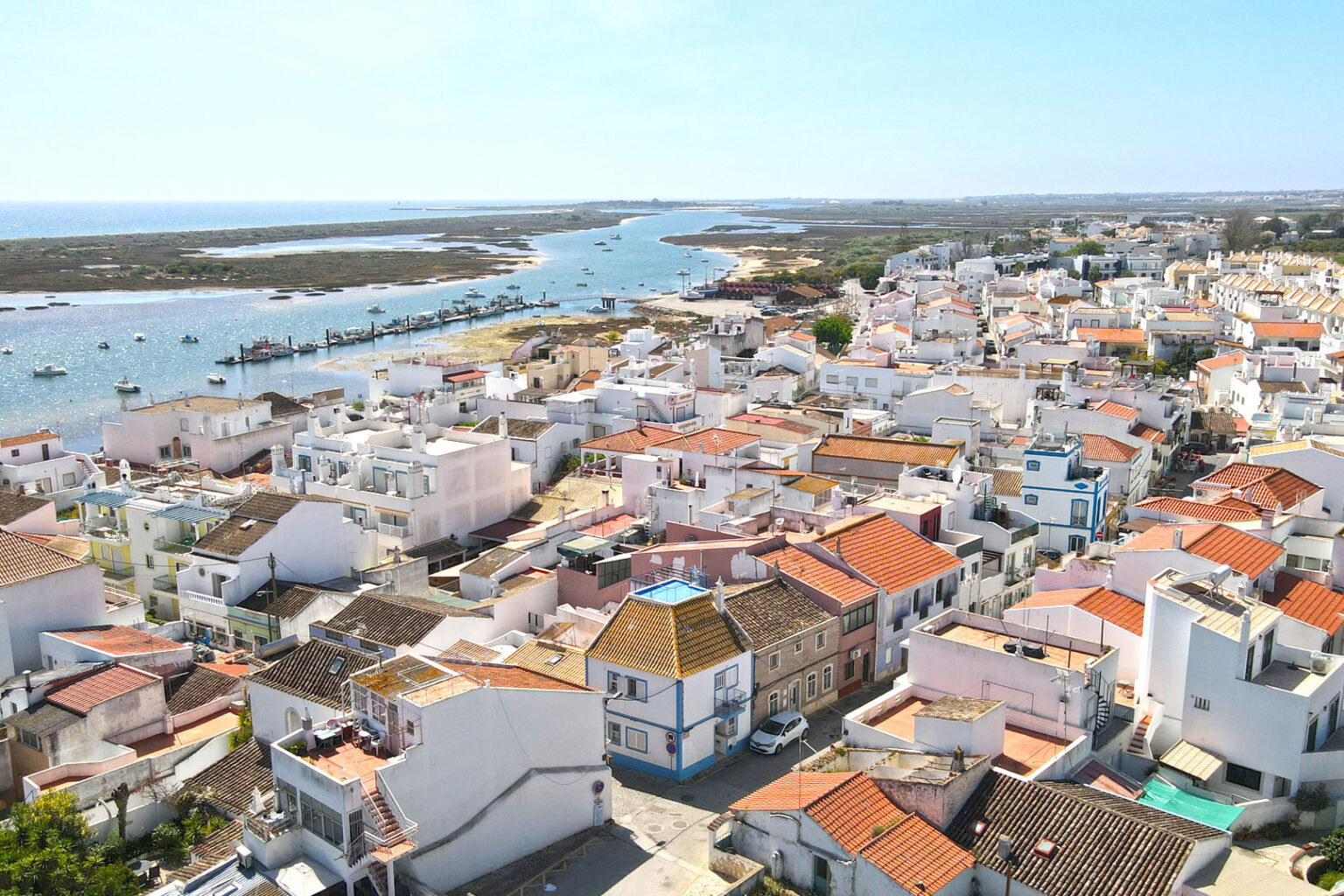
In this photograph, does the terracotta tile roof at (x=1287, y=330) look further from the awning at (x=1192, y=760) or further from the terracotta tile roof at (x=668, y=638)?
the terracotta tile roof at (x=668, y=638)

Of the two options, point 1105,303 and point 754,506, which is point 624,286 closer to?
point 1105,303

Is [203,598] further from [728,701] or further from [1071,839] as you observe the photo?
[1071,839]


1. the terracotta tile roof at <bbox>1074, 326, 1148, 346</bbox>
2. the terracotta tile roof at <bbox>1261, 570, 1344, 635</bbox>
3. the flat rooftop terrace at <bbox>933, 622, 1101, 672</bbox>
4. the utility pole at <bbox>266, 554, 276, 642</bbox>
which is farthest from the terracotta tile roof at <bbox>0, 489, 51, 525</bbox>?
the terracotta tile roof at <bbox>1074, 326, 1148, 346</bbox>

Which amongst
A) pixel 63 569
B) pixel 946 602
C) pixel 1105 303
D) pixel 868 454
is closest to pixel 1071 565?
pixel 946 602

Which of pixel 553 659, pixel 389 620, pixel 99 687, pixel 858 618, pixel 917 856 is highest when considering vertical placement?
pixel 389 620

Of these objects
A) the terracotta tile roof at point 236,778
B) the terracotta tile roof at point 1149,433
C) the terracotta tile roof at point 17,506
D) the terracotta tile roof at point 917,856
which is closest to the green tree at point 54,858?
the terracotta tile roof at point 236,778

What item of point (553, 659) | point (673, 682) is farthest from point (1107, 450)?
point (673, 682)
